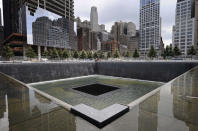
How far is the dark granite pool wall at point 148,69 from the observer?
16.9 m

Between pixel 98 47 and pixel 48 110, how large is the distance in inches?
5187

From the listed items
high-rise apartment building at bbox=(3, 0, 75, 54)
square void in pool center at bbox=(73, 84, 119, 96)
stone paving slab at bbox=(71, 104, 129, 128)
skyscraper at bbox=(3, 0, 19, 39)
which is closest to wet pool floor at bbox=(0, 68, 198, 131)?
stone paving slab at bbox=(71, 104, 129, 128)

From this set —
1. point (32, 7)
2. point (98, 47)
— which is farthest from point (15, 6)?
point (98, 47)

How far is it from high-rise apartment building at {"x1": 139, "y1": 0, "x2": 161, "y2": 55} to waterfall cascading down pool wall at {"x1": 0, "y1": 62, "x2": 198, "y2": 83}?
7696 centimetres

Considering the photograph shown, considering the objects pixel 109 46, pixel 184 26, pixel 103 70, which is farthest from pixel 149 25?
pixel 103 70

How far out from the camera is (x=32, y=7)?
46.9 m

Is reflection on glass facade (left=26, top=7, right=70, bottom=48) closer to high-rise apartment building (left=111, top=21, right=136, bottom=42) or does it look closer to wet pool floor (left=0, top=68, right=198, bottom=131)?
wet pool floor (left=0, top=68, right=198, bottom=131)

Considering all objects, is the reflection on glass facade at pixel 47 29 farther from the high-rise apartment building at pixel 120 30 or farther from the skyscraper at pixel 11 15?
the high-rise apartment building at pixel 120 30

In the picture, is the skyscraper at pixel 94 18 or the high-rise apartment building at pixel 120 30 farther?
the skyscraper at pixel 94 18

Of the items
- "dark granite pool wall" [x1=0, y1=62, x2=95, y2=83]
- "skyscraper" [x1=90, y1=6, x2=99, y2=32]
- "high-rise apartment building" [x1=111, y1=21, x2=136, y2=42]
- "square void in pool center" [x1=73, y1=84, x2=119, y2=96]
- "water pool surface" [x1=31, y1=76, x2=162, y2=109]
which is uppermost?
"skyscraper" [x1=90, y1=6, x2=99, y2=32]

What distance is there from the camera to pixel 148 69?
19.7m

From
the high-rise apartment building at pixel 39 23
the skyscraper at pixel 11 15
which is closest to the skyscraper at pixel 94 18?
the high-rise apartment building at pixel 39 23

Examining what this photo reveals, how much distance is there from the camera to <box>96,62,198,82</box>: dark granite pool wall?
16.9 metres

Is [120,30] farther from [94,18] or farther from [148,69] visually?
[148,69]
